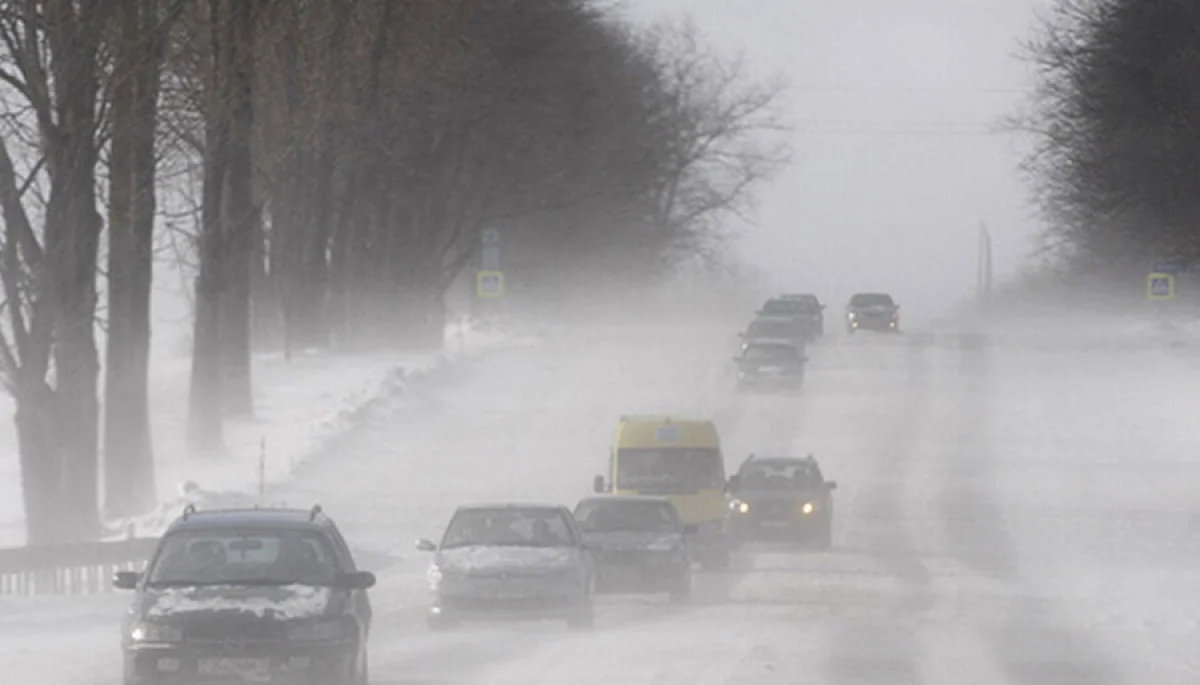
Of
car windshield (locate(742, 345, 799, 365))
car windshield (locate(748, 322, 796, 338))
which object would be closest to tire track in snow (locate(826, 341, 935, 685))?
car windshield (locate(742, 345, 799, 365))

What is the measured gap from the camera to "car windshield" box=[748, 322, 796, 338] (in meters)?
72.8

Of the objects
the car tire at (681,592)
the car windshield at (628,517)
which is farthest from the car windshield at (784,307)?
the car tire at (681,592)

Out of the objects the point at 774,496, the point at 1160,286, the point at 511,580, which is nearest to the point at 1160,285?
the point at 1160,286

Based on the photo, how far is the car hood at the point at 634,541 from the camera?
100.0ft

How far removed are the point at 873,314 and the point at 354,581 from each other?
3068 inches

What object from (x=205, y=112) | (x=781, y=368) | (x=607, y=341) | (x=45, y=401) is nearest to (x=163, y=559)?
(x=45, y=401)

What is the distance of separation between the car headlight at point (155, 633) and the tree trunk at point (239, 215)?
23.1m

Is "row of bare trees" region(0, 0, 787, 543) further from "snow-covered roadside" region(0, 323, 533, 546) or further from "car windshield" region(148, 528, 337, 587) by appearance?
"car windshield" region(148, 528, 337, 587)

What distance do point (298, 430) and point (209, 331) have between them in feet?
17.9

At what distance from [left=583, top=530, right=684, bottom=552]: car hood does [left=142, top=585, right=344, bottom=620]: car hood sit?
13041mm

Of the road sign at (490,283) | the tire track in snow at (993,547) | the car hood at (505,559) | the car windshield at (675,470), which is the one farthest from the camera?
the road sign at (490,283)

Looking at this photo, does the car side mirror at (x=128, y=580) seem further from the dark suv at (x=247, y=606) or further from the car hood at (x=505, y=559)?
the car hood at (x=505, y=559)

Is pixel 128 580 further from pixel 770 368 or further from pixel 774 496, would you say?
pixel 770 368

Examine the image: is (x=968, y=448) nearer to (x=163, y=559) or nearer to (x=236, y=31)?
(x=236, y=31)
